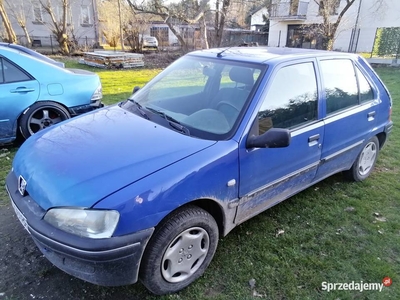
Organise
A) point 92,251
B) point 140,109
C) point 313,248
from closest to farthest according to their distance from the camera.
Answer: point 92,251, point 313,248, point 140,109

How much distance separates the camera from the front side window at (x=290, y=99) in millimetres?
2760

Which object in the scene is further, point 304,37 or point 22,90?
point 304,37

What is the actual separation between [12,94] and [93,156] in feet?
10.2

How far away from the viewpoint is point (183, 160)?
224 centimetres

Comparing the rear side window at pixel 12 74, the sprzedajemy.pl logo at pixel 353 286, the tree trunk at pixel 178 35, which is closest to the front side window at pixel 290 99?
the sprzedajemy.pl logo at pixel 353 286

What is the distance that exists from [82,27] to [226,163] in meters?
29.9

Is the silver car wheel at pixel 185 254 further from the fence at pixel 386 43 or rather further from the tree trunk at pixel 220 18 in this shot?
the fence at pixel 386 43

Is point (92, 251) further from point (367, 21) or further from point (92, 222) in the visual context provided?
point (367, 21)

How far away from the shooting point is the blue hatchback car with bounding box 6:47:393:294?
199cm

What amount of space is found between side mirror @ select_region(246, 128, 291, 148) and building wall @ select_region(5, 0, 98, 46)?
25.5m

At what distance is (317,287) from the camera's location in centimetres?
256

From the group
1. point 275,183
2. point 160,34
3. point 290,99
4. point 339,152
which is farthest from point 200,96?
point 160,34

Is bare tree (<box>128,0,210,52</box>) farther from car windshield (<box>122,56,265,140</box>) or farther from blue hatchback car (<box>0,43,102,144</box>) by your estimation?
car windshield (<box>122,56,265,140</box>)

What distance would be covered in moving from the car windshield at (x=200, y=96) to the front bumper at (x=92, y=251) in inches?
40.3
